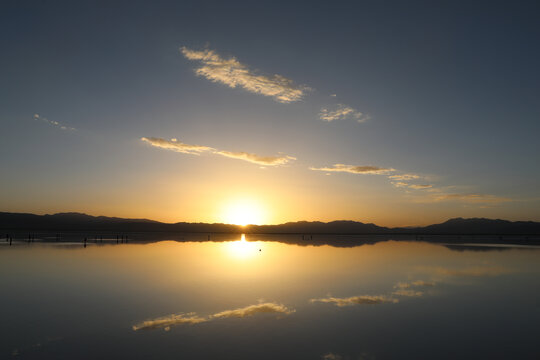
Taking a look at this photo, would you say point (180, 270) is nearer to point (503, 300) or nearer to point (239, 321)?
point (239, 321)

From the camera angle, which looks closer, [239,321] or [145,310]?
[239,321]

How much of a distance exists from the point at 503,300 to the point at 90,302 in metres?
26.0

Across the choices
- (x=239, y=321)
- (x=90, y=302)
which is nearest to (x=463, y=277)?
(x=239, y=321)

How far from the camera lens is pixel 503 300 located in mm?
22734

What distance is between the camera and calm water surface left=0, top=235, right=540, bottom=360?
516 inches

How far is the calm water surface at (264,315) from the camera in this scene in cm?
1311

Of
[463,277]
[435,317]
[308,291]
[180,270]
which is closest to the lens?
[435,317]

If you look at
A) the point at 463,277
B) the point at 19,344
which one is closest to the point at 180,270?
the point at 19,344

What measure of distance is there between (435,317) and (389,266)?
22.3 m

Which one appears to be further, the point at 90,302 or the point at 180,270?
the point at 180,270

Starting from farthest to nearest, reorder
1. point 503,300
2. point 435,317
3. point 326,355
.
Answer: point 503,300 → point 435,317 → point 326,355

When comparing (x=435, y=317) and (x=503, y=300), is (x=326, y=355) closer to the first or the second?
(x=435, y=317)

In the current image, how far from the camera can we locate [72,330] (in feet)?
49.8

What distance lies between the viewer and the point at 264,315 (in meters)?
18.0
